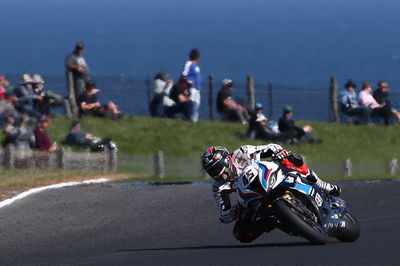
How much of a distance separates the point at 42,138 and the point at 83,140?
3.82ft

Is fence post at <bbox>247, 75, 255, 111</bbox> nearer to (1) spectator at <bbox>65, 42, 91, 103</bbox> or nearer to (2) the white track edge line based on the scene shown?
(1) spectator at <bbox>65, 42, 91, 103</bbox>

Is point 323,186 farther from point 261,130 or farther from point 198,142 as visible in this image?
point 198,142

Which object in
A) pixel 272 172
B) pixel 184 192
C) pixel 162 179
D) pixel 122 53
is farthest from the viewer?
pixel 122 53

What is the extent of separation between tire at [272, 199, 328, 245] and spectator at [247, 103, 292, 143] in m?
13.4

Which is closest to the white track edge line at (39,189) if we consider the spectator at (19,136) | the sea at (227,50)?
the spectator at (19,136)

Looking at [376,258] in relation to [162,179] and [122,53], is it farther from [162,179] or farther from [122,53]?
[122,53]

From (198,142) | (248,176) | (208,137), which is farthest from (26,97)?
(248,176)

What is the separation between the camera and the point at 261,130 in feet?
90.2

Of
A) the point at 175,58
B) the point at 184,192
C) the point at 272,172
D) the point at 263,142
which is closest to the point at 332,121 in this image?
the point at 263,142

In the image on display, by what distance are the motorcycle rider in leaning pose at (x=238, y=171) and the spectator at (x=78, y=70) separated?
13.4 m

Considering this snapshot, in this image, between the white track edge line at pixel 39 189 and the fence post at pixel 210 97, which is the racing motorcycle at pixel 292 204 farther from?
the fence post at pixel 210 97

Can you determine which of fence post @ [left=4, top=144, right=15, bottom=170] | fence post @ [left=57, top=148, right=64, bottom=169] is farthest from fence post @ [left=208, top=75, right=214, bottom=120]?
fence post @ [left=4, top=144, right=15, bottom=170]

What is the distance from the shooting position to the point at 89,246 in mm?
16125

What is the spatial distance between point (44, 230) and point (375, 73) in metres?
94.8
